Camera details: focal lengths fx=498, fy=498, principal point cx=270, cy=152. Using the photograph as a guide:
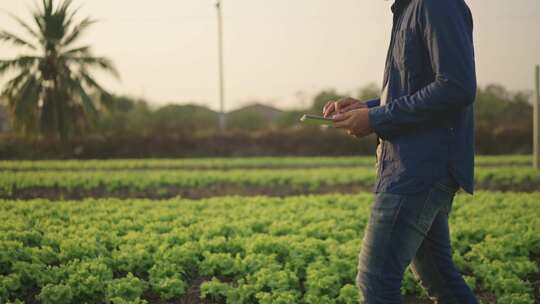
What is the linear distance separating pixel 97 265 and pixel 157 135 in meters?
25.1

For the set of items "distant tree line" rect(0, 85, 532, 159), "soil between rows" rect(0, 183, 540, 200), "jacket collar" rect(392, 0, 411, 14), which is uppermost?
"jacket collar" rect(392, 0, 411, 14)

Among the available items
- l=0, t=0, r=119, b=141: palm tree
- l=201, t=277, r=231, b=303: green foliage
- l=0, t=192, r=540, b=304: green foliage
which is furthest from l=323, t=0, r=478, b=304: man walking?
l=0, t=0, r=119, b=141: palm tree

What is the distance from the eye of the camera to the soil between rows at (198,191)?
34.1 feet

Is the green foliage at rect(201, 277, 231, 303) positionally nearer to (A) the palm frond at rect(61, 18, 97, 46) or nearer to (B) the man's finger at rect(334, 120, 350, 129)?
(B) the man's finger at rect(334, 120, 350, 129)

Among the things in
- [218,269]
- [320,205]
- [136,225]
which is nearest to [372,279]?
[218,269]

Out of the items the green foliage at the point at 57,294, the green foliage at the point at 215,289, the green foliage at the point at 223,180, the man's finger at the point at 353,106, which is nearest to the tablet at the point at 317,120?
the man's finger at the point at 353,106

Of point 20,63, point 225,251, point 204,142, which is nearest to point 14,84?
point 20,63

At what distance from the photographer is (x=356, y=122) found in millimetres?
2232

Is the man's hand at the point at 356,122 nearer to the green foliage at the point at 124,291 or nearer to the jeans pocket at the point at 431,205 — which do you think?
the jeans pocket at the point at 431,205

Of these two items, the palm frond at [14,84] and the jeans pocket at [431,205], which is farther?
the palm frond at [14,84]

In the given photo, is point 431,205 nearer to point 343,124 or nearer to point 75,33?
point 343,124

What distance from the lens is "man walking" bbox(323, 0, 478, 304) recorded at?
6.59 feet

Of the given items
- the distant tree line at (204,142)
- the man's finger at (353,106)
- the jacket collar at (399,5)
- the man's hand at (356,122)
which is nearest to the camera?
the man's hand at (356,122)

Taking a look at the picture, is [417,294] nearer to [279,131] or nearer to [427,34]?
[427,34]
